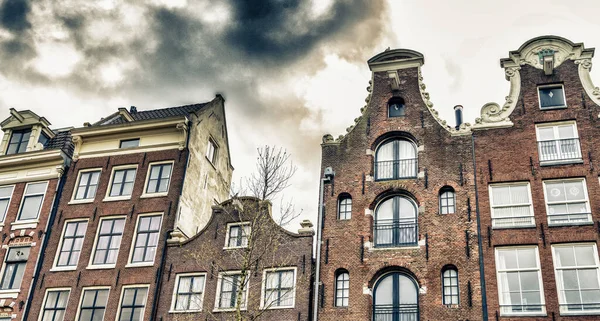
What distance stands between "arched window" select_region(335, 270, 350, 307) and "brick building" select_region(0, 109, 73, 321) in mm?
13757

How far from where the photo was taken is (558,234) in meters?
20.5

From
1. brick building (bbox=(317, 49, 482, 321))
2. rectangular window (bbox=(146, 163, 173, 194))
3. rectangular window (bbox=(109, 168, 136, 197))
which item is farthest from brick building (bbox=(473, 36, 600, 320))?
rectangular window (bbox=(109, 168, 136, 197))

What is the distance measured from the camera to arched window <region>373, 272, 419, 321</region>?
21.0 m

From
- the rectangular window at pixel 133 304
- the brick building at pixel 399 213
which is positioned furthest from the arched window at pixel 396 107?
the rectangular window at pixel 133 304

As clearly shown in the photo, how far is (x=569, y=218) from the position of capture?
20.8 meters

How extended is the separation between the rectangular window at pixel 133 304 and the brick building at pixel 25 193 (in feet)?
15.7

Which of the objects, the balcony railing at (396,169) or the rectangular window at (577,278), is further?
the balcony railing at (396,169)

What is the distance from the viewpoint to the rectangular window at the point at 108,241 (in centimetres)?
2603

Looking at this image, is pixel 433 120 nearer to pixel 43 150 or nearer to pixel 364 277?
pixel 364 277

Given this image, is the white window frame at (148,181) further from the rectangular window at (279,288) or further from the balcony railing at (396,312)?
the balcony railing at (396,312)

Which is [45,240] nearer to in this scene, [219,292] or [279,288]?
[219,292]

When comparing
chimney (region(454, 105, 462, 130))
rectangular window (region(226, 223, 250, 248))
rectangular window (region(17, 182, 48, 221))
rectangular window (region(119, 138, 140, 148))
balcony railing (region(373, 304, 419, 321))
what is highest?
chimney (region(454, 105, 462, 130))

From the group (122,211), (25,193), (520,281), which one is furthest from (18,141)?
(520,281)

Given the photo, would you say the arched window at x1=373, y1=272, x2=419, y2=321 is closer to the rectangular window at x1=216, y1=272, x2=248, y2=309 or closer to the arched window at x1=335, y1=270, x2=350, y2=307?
the arched window at x1=335, y1=270, x2=350, y2=307
